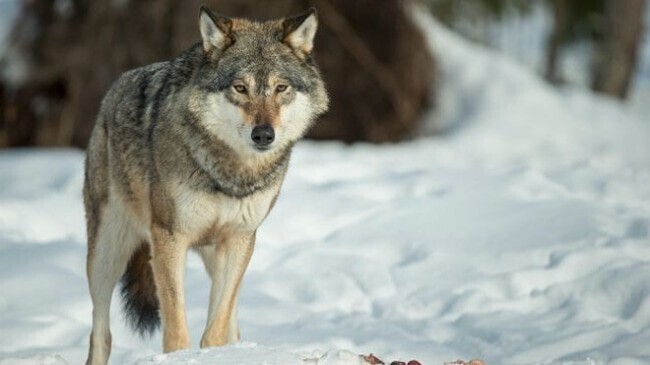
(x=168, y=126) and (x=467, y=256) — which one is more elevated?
(x=168, y=126)

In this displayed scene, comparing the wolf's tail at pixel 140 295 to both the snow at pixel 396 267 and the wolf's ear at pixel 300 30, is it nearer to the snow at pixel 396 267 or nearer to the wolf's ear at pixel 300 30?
the snow at pixel 396 267

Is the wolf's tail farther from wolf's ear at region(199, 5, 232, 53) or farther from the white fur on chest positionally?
wolf's ear at region(199, 5, 232, 53)

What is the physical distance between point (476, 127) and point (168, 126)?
9449 mm

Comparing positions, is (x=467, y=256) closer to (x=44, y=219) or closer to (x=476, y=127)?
(x=44, y=219)

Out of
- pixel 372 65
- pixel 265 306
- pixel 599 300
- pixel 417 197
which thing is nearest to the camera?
pixel 599 300

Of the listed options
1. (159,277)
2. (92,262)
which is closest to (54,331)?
(92,262)

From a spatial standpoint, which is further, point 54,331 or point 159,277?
point 54,331

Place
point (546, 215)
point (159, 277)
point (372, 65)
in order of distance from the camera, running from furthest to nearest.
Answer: point (372, 65) < point (546, 215) < point (159, 277)

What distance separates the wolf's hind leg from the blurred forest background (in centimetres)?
789

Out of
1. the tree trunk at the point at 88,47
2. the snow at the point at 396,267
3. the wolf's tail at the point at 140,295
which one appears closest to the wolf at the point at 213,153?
the wolf's tail at the point at 140,295

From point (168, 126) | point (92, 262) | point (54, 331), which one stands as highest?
point (168, 126)

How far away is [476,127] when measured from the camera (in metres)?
14.9

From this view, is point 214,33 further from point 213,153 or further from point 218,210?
point 218,210

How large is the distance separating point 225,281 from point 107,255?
79cm
